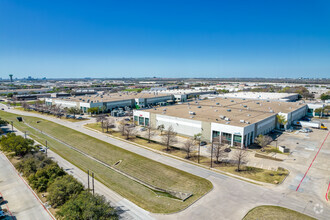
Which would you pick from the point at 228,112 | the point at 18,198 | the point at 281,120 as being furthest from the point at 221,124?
the point at 18,198

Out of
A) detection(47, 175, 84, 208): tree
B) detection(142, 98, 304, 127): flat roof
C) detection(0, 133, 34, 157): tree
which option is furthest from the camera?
detection(142, 98, 304, 127): flat roof

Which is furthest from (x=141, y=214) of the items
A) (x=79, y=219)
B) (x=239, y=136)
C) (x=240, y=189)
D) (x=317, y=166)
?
(x=317, y=166)

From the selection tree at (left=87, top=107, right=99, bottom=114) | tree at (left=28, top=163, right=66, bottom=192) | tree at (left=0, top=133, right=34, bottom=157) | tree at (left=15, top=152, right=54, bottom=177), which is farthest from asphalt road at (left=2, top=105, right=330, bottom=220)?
tree at (left=87, top=107, right=99, bottom=114)

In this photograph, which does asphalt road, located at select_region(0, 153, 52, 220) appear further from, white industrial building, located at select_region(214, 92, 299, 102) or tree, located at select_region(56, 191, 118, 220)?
white industrial building, located at select_region(214, 92, 299, 102)

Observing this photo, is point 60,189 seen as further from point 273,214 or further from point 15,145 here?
point 273,214

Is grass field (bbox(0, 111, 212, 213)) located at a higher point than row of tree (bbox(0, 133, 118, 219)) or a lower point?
lower

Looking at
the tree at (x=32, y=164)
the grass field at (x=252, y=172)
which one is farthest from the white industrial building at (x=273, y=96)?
the tree at (x=32, y=164)
